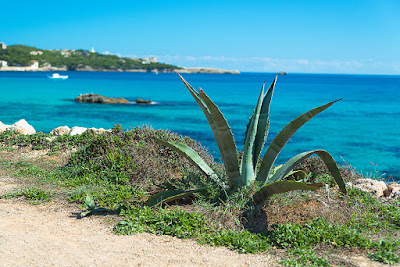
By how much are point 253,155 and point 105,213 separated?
210cm

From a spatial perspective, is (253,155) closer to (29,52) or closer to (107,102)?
(107,102)

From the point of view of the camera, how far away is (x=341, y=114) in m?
34.2

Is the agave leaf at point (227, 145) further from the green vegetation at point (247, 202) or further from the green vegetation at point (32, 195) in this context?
the green vegetation at point (32, 195)

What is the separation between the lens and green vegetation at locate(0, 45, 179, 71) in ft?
484

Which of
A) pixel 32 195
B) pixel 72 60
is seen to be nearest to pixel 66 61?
pixel 72 60

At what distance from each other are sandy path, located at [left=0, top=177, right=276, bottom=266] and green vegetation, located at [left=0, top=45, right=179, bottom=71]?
15450 centimetres

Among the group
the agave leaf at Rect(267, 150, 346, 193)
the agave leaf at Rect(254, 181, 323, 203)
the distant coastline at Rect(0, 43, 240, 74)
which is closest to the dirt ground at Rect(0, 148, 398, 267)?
the agave leaf at Rect(254, 181, 323, 203)

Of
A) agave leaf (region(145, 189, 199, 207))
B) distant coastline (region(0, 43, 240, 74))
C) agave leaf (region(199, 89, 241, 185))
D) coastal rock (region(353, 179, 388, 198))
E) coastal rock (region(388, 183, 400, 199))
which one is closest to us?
agave leaf (region(199, 89, 241, 185))

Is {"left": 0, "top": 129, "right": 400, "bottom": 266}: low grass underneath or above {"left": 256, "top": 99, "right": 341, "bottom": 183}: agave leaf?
underneath

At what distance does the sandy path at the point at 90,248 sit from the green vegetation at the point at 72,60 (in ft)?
507

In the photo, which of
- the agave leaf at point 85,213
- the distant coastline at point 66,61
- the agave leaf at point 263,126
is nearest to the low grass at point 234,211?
the agave leaf at point 85,213

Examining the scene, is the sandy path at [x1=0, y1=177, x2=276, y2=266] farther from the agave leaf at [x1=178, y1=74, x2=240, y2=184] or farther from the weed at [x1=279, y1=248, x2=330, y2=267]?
the agave leaf at [x1=178, y1=74, x2=240, y2=184]

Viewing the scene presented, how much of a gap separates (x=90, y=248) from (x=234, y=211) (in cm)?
170

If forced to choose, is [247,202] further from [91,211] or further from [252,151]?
[91,211]
